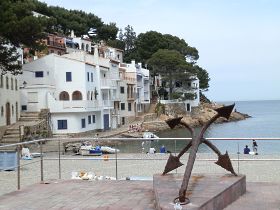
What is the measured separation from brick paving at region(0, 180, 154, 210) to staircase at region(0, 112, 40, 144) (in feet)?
113

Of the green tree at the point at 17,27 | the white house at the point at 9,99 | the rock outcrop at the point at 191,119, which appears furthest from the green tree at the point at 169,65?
the green tree at the point at 17,27

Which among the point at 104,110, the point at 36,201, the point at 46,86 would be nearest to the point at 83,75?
the point at 46,86

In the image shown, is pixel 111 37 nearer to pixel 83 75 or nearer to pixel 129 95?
pixel 129 95

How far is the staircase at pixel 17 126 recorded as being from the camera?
145 ft

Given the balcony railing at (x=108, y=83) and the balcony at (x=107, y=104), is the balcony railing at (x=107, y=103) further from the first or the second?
the balcony railing at (x=108, y=83)

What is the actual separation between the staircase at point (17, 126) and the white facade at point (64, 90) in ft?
4.81

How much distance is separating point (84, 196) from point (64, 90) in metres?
48.3

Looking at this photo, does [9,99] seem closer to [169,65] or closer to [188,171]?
[169,65]

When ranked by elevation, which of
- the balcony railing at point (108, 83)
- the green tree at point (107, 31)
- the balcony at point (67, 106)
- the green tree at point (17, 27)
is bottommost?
the balcony at point (67, 106)

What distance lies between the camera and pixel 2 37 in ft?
109

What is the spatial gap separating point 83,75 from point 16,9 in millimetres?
22938

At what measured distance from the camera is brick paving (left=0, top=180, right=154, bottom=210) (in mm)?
8555

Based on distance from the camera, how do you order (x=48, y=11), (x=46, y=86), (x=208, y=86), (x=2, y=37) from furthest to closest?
(x=208, y=86), (x=48, y=11), (x=46, y=86), (x=2, y=37)

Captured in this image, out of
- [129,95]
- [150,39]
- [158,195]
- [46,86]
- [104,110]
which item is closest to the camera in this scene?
[158,195]
